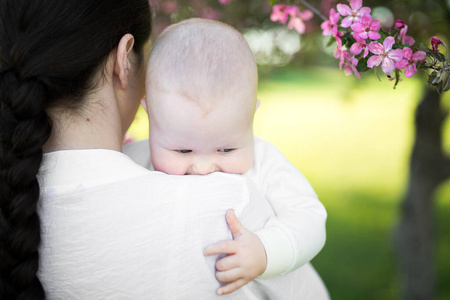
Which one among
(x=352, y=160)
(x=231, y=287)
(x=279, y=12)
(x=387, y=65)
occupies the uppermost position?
(x=387, y=65)

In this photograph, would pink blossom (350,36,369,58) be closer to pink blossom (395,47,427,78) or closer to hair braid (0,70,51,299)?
pink blossom (395,47,427,78)

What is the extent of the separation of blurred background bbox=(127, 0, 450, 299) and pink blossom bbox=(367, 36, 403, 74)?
24.0 inches

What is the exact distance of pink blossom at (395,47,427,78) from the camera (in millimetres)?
1392

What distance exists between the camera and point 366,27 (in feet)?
4.68

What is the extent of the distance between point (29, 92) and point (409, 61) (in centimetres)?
97

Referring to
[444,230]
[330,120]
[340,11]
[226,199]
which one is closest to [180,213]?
[226,199]

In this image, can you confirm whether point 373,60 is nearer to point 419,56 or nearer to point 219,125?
point 419,56

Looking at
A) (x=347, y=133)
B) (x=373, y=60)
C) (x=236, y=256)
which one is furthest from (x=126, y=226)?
(x=347, y=133)

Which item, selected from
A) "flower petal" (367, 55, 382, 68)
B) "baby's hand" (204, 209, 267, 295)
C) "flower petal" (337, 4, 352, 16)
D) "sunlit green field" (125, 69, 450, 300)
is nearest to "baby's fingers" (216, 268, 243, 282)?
"baby's hand" (204, 209, 267, 295)

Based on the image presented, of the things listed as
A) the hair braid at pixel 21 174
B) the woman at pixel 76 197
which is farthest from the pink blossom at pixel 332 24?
the hair braid at pixel 21 174

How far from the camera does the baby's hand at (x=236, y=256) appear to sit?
3.97ft

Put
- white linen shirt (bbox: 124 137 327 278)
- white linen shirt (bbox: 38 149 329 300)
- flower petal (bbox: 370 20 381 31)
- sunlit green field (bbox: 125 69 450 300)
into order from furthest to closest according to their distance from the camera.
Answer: sunlit green field (bbox: 125 69 450 300) < flower petal (bbox: 370 20 381 31) < white linen shirt (bbox: 124 137 327 278) < white linen shirt (bbox: 38 149 329 300)

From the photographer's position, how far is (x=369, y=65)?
1.41 m

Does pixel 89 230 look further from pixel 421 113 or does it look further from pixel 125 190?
pixel 421 113
